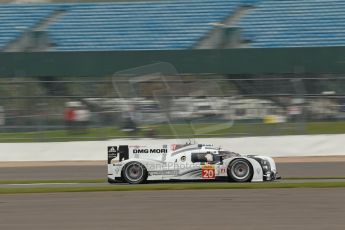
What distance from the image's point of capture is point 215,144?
76.0 ft

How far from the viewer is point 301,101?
23.0 m

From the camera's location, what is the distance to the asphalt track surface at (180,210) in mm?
9328

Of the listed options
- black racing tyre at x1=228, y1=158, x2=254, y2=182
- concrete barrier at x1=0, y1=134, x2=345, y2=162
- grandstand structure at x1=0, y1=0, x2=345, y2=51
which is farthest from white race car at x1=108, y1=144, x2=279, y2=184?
grandstand structure at x1=0, y1=0, x2=345, y2=51

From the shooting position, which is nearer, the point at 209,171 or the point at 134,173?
the point at 209,171

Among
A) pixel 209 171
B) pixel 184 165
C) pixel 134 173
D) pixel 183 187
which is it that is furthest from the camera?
pixel 134 173

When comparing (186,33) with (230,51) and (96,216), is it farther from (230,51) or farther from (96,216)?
(96,216)

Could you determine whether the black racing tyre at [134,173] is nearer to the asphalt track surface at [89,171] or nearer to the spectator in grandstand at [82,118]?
the asphalt track surface at [89,171]

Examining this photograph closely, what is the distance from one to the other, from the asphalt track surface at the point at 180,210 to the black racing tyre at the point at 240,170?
69.7 inches

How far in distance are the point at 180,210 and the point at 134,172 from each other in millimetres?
4674

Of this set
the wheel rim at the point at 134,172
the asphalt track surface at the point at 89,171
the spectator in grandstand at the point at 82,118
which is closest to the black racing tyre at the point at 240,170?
the asphalt track surface at the point at 89,171

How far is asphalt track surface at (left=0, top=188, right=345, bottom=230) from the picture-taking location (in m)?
9.33

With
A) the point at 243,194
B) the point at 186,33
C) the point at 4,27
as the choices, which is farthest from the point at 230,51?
the point at 243,194

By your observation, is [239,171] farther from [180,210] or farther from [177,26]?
[177,26]

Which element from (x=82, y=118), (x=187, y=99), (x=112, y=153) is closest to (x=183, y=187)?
(x=112, y=153)
